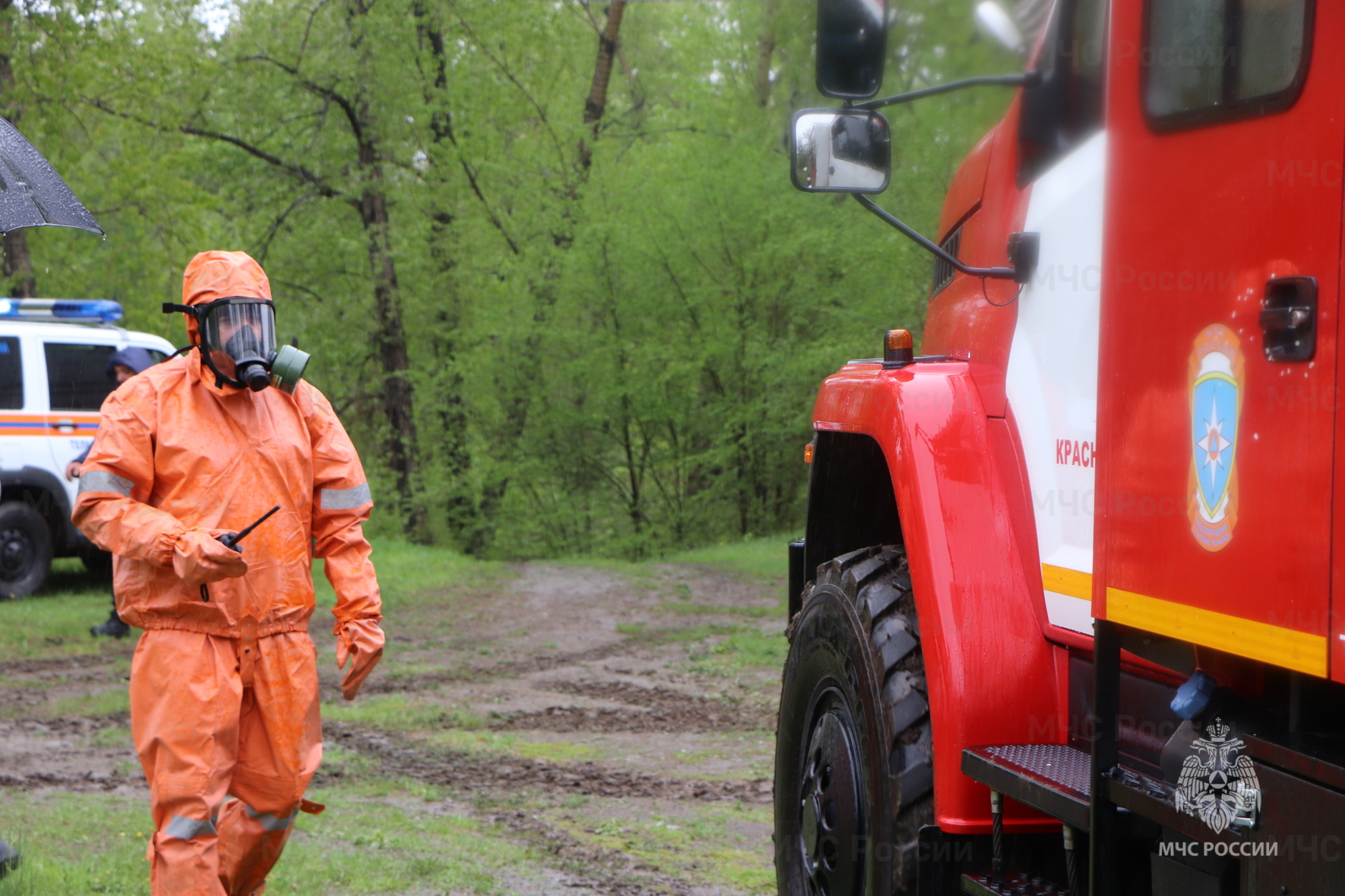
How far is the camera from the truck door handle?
1.76 m

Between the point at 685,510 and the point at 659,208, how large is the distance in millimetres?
5223

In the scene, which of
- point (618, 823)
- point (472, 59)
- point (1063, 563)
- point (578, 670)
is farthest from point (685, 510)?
point (1063, 563)

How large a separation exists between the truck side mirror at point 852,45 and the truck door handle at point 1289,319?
114 centimetres

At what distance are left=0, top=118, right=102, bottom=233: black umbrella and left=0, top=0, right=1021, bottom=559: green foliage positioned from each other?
455 inches

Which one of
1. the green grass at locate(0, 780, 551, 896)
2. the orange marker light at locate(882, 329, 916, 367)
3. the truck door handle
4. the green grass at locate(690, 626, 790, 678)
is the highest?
the truck door handle

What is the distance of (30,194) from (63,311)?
8.47m

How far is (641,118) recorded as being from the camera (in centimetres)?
2530

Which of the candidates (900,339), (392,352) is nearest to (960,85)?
(900,339)

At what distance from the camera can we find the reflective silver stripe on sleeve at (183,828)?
11.5ft

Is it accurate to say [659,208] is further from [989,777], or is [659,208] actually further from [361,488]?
[989,777]

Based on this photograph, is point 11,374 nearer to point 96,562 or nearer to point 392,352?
point 96,562

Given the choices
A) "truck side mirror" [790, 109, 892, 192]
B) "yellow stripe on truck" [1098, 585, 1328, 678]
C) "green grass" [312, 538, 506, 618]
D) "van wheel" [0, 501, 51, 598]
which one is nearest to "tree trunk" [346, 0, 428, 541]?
"green grass" [312, 538, 506, 618]

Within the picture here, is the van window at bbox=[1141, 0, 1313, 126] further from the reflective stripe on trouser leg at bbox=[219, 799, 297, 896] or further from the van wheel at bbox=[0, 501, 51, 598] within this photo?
the van wheel at bbox=[0, 501, 51, 598]

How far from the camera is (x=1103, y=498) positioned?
222 cm
